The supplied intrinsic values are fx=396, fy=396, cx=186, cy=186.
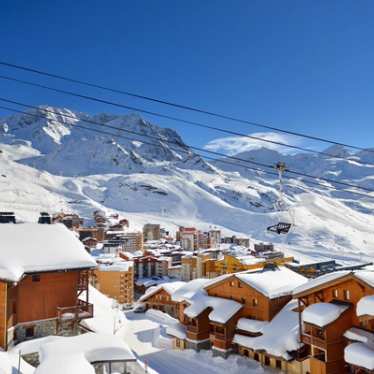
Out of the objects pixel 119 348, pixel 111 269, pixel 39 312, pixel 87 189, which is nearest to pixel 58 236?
pixel 39 312

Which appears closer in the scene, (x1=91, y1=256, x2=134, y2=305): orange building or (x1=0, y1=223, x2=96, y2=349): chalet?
(x1=0, y1=223, x2=96, y2=349): chalet

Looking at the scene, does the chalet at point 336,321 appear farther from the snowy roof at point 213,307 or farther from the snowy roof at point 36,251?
the snowy roof at point 36,251

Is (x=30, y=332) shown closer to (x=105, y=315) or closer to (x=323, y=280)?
(x=105, y=315)

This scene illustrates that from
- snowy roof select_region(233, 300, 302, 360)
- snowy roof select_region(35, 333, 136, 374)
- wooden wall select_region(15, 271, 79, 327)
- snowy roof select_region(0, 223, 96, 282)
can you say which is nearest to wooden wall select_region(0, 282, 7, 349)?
wooden wall select_region(15, 271, 79, 327)

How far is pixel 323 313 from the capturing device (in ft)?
65.9

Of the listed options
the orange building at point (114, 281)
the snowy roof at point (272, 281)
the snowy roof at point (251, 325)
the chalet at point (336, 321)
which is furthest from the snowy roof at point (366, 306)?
the orange building at point (114, 281)

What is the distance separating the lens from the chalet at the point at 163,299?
135 feet

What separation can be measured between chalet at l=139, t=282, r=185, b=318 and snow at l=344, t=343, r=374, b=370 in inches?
962

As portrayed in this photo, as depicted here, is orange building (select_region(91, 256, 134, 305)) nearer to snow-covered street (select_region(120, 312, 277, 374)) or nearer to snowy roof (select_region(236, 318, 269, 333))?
snow-covered street (select_region(120, 312, 277, 374))

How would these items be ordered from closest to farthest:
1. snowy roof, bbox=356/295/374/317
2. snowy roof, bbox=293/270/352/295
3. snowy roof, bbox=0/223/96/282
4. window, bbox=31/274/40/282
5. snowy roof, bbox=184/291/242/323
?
1. snowy roof, bbox=356/295/374/317
2. snowy roof, bbox=0/223/96/282
3. window, bbox=31/274/40/282
4. snowy roof, bbox=293/270/352/295
5. snowy roof, bbox=184/291/242/323

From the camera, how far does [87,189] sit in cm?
18188

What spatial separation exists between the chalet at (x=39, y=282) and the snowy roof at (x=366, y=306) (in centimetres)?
1325

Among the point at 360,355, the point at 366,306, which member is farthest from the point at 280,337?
the point at 366,306

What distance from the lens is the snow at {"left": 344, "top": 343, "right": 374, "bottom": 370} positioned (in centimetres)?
1730
